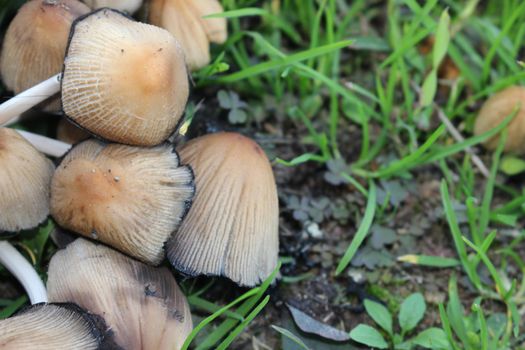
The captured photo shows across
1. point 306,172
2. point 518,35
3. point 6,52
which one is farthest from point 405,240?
point 6,52

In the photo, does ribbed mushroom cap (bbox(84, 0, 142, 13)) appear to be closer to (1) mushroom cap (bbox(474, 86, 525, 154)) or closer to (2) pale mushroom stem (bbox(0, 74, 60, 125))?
(2) pale mushroom stem (bbox(0, 74, 60, 125))

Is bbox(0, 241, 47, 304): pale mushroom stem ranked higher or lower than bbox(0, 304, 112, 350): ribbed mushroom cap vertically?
lower

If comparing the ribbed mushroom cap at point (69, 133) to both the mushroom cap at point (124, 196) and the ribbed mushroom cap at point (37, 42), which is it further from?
the mushroom cap at point (124, 196)

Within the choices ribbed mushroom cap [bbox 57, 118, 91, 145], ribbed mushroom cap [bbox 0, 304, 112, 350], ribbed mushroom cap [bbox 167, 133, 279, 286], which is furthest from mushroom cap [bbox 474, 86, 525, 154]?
ribbed mushroom cap [bbox 0, 304, 112, 350]

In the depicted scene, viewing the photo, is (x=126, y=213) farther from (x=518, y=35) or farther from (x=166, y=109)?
(x=518, y=35)

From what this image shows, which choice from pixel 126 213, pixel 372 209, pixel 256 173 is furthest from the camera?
pixel 372 209

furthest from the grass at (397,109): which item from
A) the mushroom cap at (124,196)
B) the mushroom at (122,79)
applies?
the mushroom at (122,79)

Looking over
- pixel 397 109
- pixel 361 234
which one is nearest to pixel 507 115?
pixel 397 109
